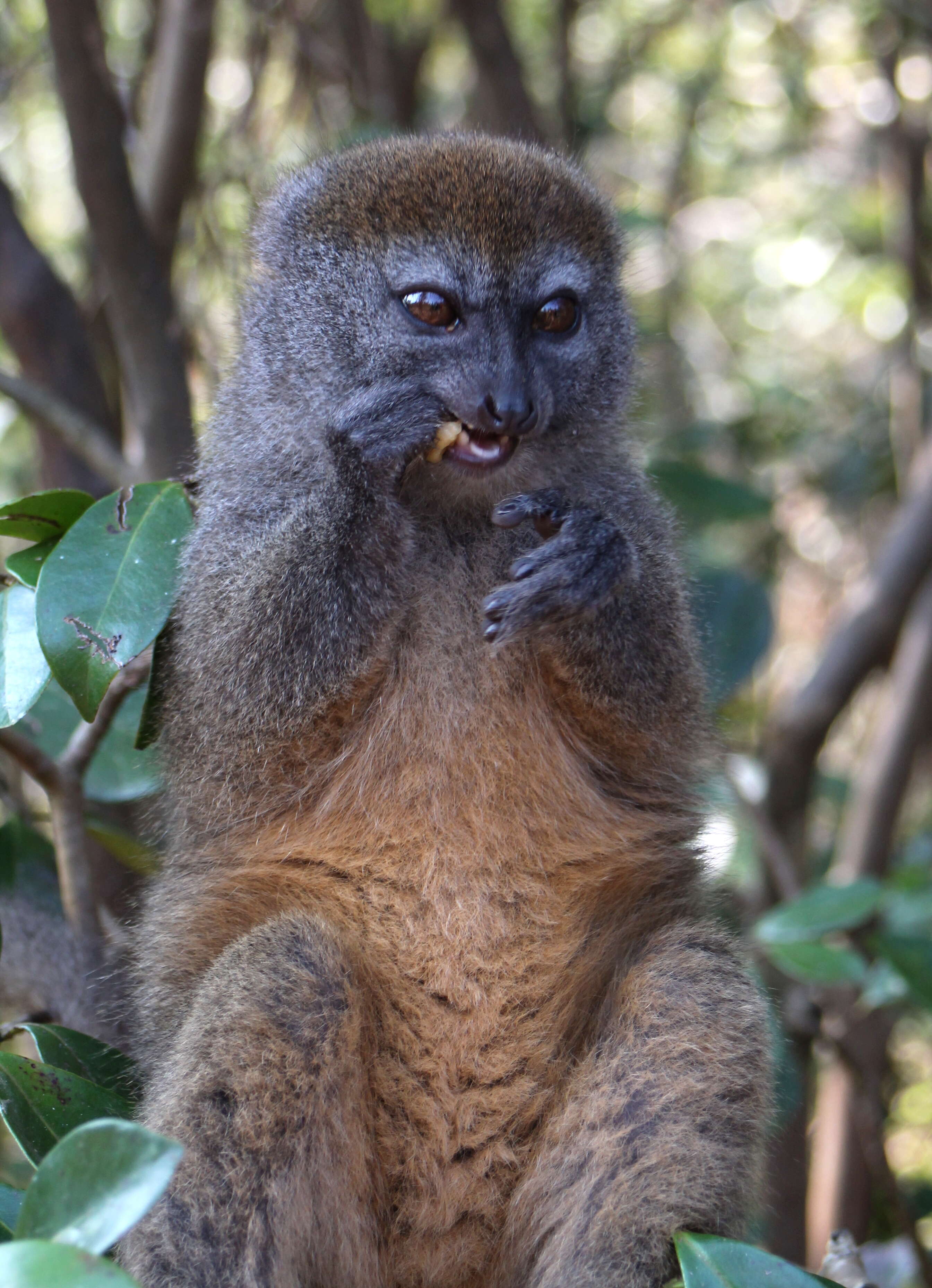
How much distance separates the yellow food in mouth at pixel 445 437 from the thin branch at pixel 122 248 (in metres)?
1.02

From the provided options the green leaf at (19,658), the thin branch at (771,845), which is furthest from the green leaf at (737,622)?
the green leaf at (19,658)

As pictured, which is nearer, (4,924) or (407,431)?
(407,431)

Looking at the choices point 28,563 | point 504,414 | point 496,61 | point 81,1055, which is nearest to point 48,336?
point 28,563

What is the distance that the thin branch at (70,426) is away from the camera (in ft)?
10.1

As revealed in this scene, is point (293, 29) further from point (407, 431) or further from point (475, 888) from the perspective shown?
point (475, 888)

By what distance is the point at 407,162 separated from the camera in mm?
2781

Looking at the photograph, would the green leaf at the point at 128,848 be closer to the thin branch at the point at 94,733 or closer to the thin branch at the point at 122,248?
the thin branch at the point at 94,733

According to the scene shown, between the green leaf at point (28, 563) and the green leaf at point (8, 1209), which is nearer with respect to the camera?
the green leaf at point (8, 1209)

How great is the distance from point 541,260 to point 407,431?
1.90 ft

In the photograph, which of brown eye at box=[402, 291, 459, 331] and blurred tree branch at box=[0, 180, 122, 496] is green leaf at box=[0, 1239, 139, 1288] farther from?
blurred tree branch at box=[0, 180, 122, 496]

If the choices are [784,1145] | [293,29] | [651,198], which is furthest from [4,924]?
[651,198]

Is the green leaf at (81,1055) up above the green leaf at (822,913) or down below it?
below

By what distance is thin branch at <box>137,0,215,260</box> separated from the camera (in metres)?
3.72

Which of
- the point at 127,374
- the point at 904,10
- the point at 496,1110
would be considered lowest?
the point at 496,1110
